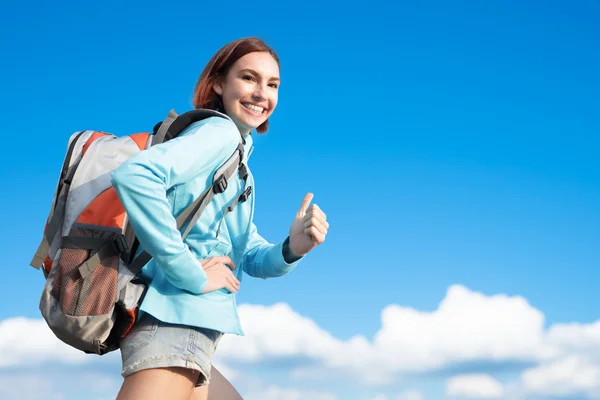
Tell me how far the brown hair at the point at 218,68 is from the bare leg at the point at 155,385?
1.80 meters

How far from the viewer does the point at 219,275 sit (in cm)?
373

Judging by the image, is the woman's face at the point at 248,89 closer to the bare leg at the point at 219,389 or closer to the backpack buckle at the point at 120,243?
the backpack buckle at the point at 120,243

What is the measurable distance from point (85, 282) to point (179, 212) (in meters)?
0.65

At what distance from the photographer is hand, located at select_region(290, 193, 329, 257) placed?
4.10m

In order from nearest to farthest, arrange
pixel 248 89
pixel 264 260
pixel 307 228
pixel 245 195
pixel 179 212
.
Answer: pixel 179 212, pixel 245 195, pixel 307 228, pixel 248 89, pixel 264 260

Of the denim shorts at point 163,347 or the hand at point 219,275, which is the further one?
the hand at point 219,275

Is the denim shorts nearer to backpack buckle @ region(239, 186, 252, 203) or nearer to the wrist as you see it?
backpack buckle @ region(239, 186, 252, 203)

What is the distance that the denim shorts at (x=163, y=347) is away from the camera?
343cm

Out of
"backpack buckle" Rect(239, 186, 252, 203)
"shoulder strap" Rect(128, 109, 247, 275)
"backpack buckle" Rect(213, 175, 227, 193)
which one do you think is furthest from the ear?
"backpack buckle" Rect(213, 175, 227, 193)

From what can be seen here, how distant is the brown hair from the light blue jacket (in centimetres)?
59

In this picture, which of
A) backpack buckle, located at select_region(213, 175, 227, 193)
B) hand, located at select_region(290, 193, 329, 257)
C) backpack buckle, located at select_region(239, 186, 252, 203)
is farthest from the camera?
hand, located at select_region(290, 193, 329, 257)

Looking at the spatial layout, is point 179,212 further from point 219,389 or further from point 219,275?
point 219,389

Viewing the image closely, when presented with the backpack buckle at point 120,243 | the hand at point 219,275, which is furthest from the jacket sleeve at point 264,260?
the backpack buckle at point 120,243

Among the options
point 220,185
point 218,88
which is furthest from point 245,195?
point 218,88
